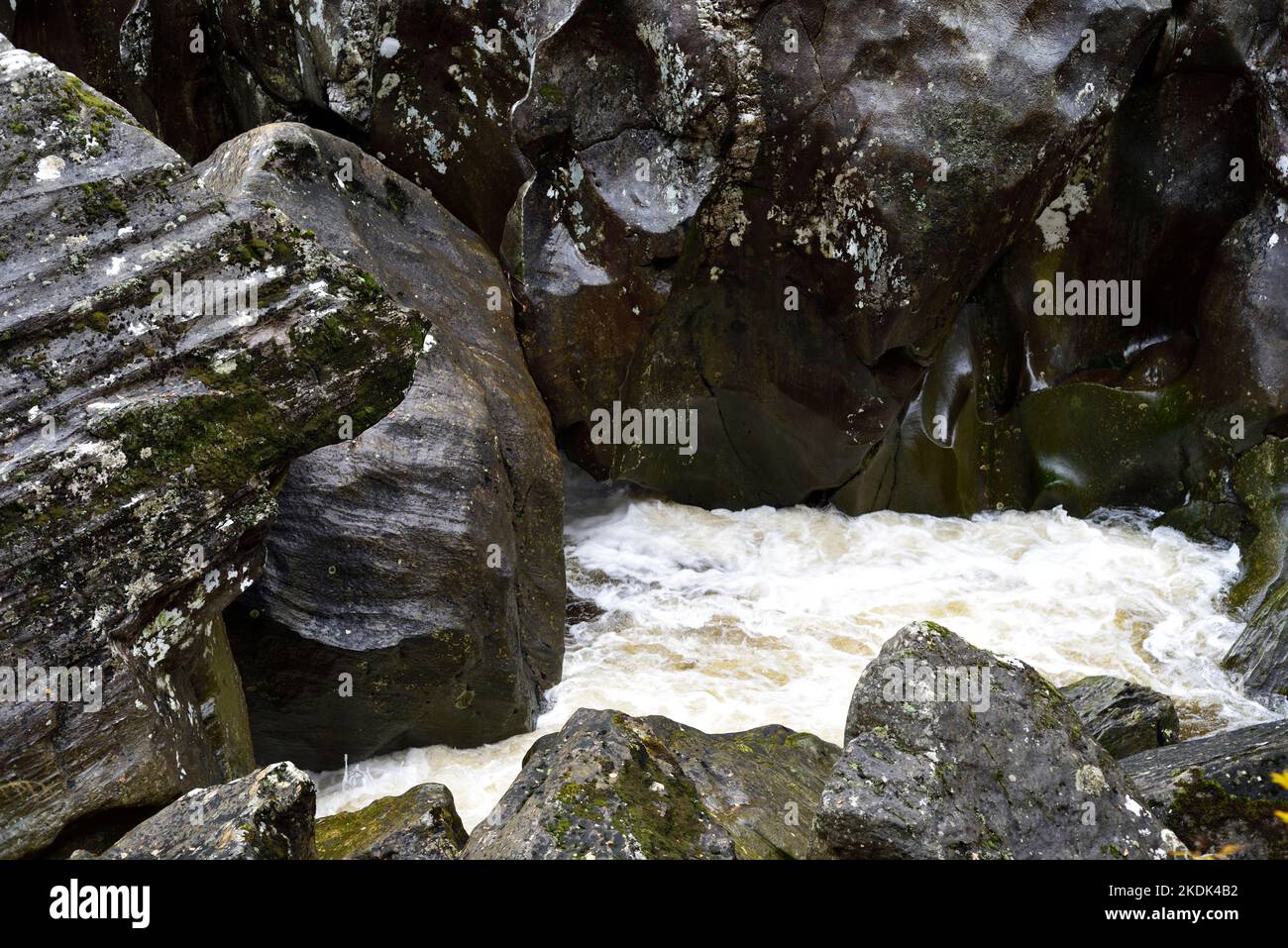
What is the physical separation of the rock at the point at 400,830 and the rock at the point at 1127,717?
3.26 m

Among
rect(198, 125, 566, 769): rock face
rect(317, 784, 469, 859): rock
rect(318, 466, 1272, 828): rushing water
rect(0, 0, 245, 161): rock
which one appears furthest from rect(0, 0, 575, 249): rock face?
rect(317, 784, 469, 859): rock

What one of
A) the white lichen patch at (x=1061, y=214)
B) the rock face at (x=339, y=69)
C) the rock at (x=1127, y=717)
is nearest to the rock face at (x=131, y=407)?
the rock at (x=1127, y=717)

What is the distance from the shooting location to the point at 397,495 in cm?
610

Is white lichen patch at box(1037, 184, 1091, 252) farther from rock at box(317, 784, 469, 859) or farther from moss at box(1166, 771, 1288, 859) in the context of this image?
rock at box(317, 784, 469, 859)

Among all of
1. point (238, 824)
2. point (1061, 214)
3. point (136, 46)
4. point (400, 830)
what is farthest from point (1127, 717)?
point (136, 46)

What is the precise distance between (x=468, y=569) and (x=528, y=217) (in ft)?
10.4

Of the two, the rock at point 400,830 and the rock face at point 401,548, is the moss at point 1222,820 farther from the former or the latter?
the rock face at point 401,548

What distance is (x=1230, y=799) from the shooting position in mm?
3979

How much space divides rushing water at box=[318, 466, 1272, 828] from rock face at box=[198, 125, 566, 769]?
12.7 inches

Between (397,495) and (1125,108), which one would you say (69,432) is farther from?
(1125,108)

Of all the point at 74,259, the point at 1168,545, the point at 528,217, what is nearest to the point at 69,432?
the point at 74,259

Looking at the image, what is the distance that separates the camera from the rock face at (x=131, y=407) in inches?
157
